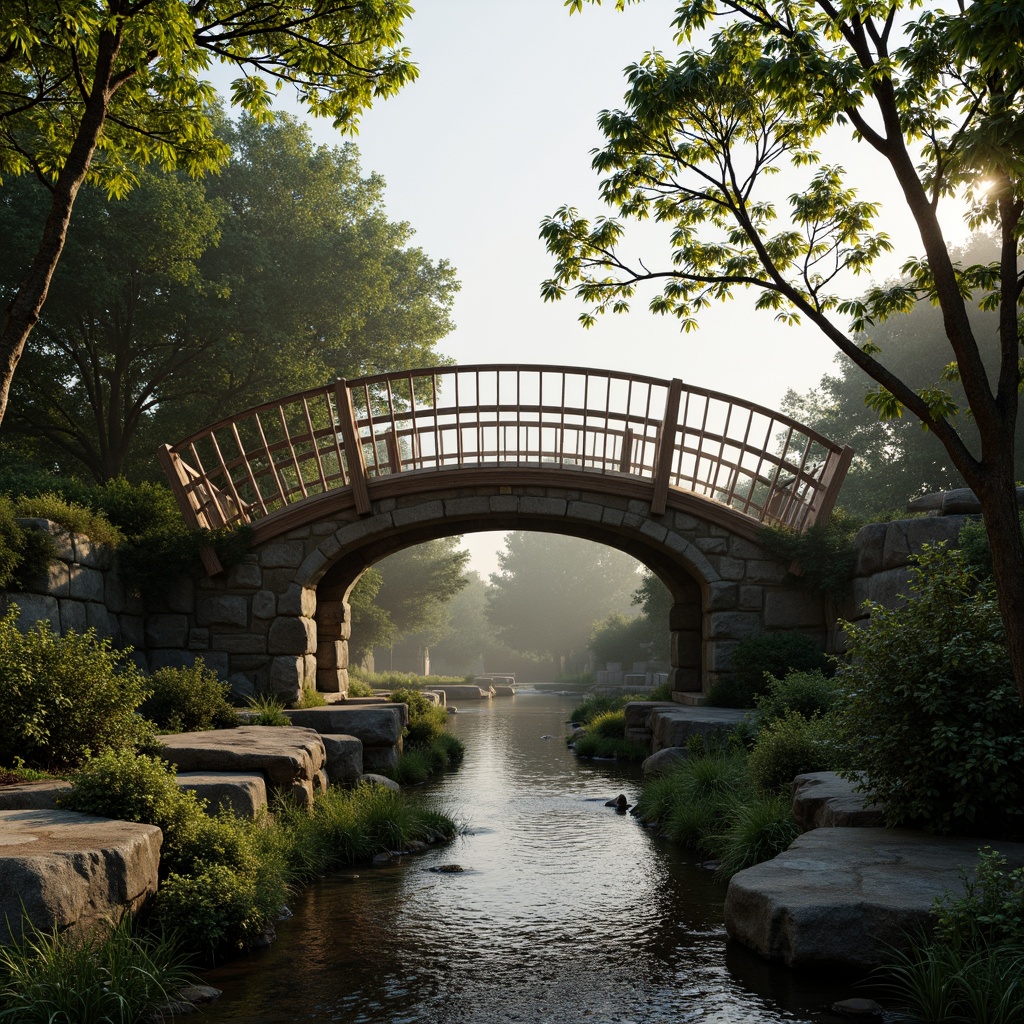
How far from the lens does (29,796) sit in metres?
5.89

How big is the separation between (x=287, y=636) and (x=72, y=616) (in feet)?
9.84

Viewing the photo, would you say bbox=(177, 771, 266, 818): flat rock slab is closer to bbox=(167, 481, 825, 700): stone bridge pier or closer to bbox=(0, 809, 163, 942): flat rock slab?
bbox=(0, 809, 163, 942): flat rock slab

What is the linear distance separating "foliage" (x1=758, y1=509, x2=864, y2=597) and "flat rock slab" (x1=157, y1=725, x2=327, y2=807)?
7.20m

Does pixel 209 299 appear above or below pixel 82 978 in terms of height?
above

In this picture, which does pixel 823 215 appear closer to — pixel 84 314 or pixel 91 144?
pixel 91 144

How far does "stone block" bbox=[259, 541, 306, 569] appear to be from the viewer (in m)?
13.7

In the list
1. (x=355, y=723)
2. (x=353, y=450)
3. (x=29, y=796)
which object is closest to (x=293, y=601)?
(x=353, y=450)

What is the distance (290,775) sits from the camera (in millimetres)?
8086

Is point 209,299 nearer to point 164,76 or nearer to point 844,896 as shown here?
point 164,76

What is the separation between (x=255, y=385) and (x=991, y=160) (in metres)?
21.3

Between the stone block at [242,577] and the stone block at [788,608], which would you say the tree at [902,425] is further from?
the stone block at [242,577]

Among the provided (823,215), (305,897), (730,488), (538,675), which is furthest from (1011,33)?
(538,675)

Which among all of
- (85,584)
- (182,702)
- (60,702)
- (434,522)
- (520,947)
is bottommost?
(520,947)

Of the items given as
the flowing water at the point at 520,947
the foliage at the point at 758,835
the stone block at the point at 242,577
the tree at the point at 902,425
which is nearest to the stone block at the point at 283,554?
the stone block at the point at 242,577
